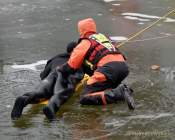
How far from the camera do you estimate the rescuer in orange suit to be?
21.8 ft

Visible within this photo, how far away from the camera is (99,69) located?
6.78 m

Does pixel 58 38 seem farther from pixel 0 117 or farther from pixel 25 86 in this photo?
pixel 0 117

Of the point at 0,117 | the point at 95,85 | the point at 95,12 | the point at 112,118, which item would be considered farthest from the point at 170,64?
the point at 95,12

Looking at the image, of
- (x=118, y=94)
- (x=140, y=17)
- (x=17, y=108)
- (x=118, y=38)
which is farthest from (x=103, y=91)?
(x=140, y=17)

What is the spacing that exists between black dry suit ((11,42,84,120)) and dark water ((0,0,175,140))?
128mm

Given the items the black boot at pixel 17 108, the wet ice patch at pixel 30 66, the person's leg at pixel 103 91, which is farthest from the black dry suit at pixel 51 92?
the wet ice patch at pixel 30 66

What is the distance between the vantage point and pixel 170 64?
862 cm

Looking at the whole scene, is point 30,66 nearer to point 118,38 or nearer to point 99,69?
point 99,69

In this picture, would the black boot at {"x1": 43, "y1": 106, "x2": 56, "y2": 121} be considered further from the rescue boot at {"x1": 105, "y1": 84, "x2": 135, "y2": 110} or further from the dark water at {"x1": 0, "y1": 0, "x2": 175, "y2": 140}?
the rescue boot at {"x1": 105, "y1": 84, "x2": 135, "y2": 110}

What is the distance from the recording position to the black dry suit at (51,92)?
6246 millimetres

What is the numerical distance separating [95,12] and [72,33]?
8.93 feet

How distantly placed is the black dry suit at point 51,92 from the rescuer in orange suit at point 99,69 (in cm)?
14

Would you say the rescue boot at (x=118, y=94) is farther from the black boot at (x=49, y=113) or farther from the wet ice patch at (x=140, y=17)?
the wet ice patch at (x=140, y=17)

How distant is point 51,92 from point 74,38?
4041 millimetres
